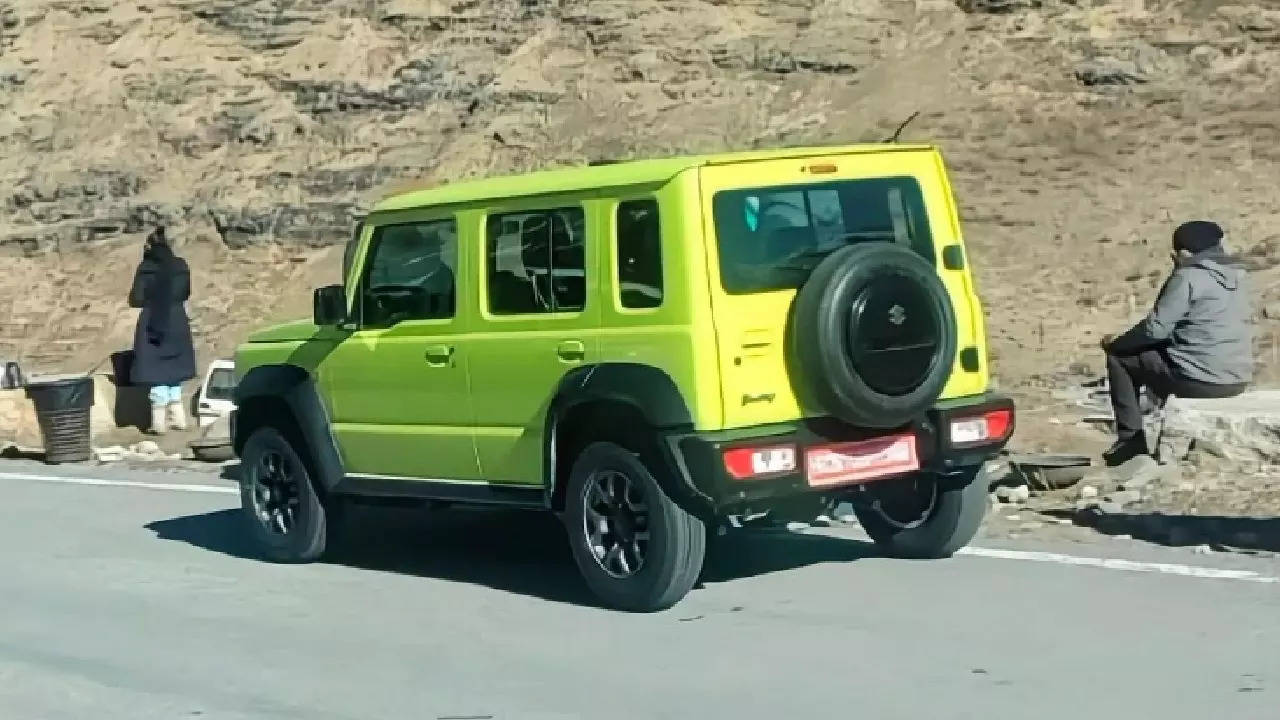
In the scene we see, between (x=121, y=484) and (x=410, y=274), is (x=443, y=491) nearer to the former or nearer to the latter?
(x=410, y=274)

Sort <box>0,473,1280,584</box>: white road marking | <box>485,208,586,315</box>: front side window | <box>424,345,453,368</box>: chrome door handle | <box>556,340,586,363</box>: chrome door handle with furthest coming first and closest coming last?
<box>424,345,453,368</box>: chrome door handle < <box>0,473,1280,584</box>: white road marking < <box>485,208,586,315</box>: front side window < <box>556,340,586,363</box>: chrome door handle

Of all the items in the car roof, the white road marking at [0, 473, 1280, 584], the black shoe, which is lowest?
the white road marking at [0, 473, 1280, 584]

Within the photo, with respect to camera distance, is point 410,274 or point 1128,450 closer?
point 410,274

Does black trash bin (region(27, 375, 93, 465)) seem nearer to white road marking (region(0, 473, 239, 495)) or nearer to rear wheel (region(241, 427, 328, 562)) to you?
white road marking (region(0, 473, 239, 495))

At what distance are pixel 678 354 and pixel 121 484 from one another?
768cm

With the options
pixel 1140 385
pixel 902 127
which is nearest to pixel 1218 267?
pixel 1140 385

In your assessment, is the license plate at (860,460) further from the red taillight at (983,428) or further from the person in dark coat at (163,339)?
the person in dark coat at (163,339)

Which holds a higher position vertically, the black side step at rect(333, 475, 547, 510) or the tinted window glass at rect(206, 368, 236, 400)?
the tinted window glass at rect(206, 368, 236, 400)

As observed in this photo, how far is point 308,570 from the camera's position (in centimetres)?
1088

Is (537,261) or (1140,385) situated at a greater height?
(537,261)

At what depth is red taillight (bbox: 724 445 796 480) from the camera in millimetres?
8523

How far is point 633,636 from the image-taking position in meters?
8.59

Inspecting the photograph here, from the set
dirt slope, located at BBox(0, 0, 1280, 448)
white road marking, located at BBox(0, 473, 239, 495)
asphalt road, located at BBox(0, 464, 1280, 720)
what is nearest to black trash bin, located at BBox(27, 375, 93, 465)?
white road marking, located at BBox(0, 473, 239, 495)

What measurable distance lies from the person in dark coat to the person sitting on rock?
9.56 m
